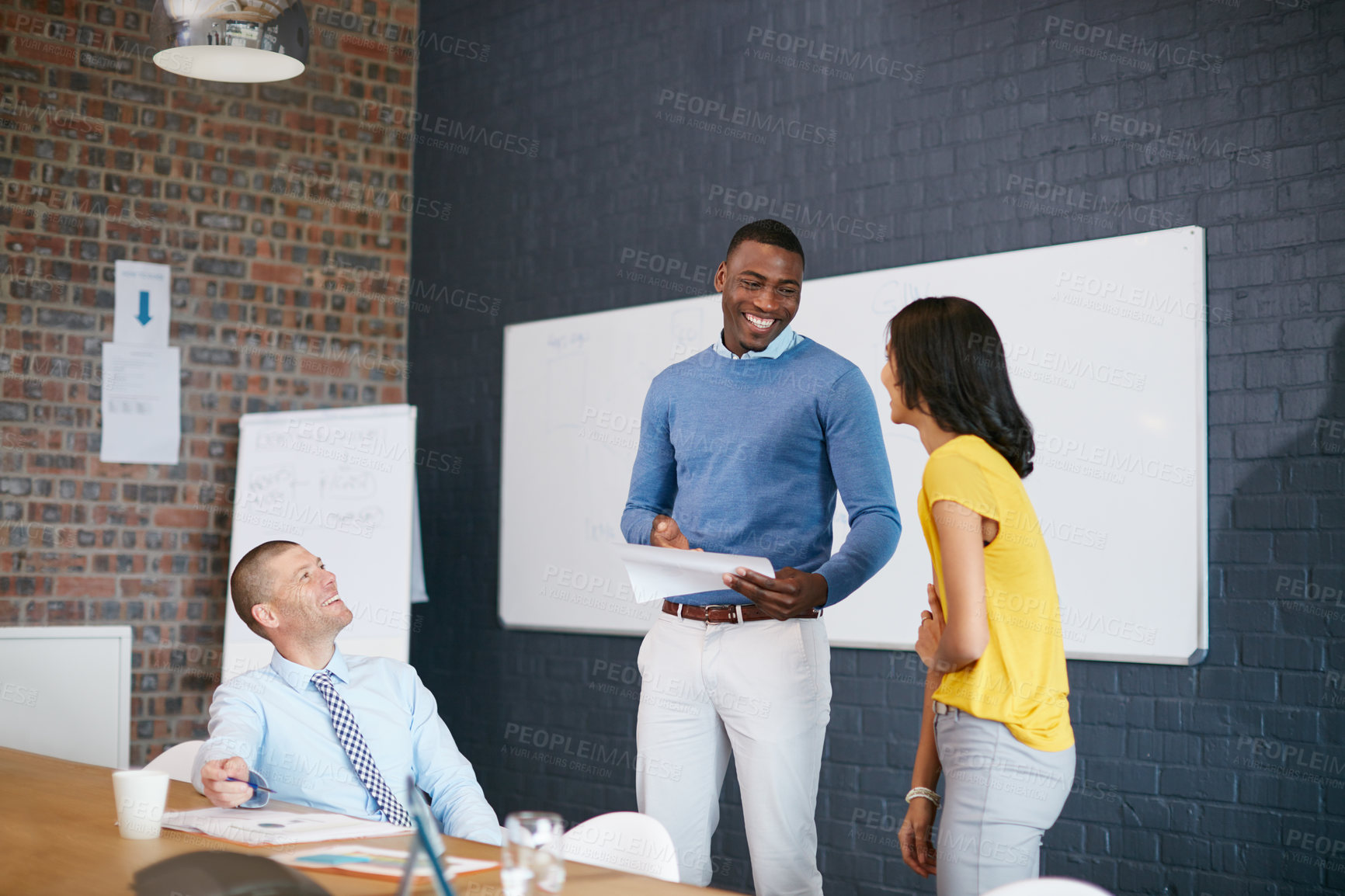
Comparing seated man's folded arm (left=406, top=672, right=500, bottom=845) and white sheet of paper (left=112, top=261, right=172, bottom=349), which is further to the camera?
white sheet of paper (left=112, top=261, right=172, bottom=349)

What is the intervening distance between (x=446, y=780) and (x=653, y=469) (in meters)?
0.77

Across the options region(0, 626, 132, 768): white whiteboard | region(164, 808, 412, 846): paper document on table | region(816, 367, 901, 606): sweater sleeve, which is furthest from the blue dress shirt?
region(0, 626, 132, 768): white whiteboard

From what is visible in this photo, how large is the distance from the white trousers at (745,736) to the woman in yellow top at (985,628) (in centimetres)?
43

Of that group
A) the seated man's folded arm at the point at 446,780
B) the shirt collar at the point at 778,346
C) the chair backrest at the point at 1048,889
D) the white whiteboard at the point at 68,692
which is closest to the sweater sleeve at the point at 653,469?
the shirt collar at the point at 778,346

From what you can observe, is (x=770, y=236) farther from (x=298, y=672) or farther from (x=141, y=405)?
(x=141, y=405)

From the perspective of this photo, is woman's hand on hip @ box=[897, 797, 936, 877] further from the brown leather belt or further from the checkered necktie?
the checkered necktie

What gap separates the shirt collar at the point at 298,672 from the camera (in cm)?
222

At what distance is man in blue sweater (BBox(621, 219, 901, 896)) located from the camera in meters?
2.32

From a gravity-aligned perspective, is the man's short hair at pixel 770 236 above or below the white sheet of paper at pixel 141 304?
below

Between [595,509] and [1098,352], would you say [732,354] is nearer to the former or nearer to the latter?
[1098,352]

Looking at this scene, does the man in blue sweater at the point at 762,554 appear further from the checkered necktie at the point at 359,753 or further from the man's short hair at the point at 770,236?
the checkered necktie at the point at 359,753

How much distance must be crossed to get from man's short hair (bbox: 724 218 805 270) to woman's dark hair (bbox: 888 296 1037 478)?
1.90ft

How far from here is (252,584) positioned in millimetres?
2361

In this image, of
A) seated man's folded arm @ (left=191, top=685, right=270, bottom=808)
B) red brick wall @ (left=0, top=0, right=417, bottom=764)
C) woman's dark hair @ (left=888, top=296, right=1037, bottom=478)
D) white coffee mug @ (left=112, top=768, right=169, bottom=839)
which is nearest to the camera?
white coffee mug @ (left=112, top=768, right=169, bottom=839)
